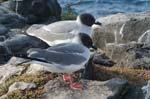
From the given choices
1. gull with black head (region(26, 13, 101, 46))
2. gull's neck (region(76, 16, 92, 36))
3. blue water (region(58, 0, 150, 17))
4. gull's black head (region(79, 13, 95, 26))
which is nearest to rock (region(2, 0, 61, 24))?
gull's black head (region(79, 13, 95, 26))

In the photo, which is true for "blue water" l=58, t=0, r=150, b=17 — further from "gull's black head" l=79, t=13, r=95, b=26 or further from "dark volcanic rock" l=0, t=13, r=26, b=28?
"gull's black head" l=79, t=13, r=95, b=26

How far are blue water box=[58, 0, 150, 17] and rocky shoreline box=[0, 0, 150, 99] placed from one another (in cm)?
596

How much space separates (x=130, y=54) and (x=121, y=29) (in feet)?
9.11

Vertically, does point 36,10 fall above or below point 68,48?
below

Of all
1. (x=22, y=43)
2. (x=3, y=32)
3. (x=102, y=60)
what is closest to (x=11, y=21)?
(x=3, y=32)

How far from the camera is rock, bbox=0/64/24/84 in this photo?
10008 mm

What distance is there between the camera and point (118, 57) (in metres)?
12.8

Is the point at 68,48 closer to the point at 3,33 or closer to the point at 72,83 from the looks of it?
the point at 72,83

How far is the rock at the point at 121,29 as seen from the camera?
15266 millimetres

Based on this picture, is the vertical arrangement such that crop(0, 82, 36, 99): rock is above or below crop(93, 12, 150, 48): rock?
above

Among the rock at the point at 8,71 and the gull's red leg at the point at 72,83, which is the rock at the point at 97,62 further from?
the rock at the point at 8,71

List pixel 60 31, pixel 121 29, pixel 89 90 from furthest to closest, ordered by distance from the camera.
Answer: pixel 121 29
pixel 60 31
pixel 89 90

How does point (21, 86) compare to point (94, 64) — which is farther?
point (94, 64)

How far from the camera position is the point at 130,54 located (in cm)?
1245
